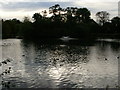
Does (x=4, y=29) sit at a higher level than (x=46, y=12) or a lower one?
lower

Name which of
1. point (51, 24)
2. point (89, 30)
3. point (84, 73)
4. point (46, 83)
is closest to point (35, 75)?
point (46, 83)

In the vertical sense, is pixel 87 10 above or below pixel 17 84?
above

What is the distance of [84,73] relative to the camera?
2869 centimetres

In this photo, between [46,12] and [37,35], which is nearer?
[37,35]

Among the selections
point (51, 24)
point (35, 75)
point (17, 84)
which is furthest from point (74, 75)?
point (51, 24)

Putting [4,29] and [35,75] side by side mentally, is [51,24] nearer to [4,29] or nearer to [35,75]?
[4,29]

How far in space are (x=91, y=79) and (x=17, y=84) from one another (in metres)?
7.81

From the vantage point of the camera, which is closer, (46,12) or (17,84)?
(17,84)

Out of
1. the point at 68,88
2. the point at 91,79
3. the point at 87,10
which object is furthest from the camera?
the point at 87,10

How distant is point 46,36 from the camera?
123 meters

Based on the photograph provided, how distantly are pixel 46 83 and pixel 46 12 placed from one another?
134805 mm

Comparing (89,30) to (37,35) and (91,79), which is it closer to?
(37,35)

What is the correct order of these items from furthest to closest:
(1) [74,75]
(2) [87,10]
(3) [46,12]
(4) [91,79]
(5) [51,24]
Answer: (2) [87,10] < (3) [46,12] < (5) [51,24] < (1) [74,75] < (4) [91,79]

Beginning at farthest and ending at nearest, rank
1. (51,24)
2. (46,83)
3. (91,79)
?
1. (51,24)
2. (91,79)
3. (46,83)
